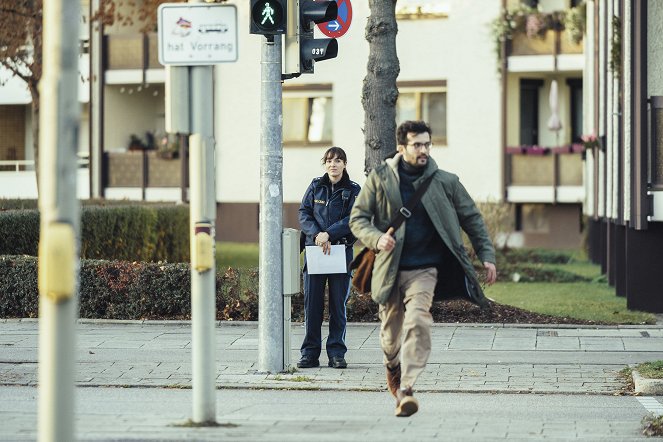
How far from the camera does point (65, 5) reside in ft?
23.6

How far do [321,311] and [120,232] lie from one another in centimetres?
1248

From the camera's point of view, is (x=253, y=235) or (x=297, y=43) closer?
(x=297, y=43)

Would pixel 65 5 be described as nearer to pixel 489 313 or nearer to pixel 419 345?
pixel 419 345

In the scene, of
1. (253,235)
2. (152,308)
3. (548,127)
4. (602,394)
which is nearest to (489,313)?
(152,308)

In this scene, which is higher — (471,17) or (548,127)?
(471,17)

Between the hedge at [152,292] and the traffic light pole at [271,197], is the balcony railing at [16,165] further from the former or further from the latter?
the traffic light pole at [271,197]

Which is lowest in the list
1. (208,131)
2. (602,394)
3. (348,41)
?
(602,394)

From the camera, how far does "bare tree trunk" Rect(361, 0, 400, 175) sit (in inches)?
703

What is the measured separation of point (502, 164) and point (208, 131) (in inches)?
1066

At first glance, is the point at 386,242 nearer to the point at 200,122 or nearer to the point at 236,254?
the point at 200,122

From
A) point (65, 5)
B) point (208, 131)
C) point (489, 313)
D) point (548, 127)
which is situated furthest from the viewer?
point (548, 127)

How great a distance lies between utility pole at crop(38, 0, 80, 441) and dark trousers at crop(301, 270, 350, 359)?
18.1ft

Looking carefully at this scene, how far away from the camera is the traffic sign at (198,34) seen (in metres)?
9.28

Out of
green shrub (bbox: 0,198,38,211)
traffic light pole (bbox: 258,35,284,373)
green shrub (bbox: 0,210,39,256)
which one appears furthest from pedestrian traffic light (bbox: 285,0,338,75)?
green shrub (bbox: 0,198,38,211)
